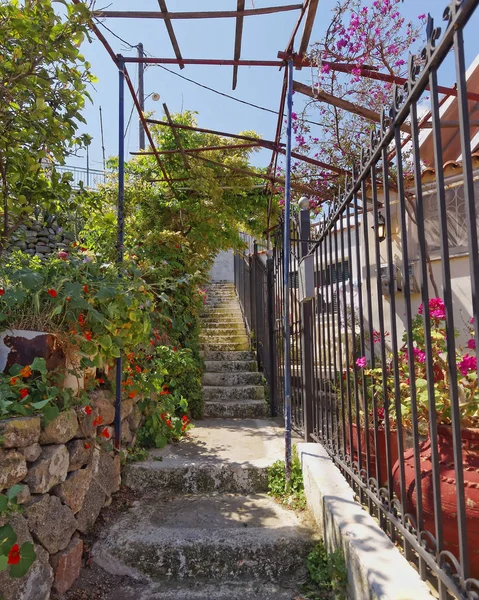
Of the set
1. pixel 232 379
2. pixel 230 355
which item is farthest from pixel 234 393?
pixel 230 355

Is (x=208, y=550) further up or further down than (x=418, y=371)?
further down

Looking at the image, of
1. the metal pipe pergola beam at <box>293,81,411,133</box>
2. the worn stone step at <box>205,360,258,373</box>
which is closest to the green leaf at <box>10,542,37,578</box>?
the metal pipe pergola beam at <box>293,81,411,133</box>

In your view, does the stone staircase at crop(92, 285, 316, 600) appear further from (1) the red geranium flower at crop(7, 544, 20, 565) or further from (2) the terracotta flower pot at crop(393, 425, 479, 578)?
(2) the terracotta flower pot at crop(393, 425, 479, 578)

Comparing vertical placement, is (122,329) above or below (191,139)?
below

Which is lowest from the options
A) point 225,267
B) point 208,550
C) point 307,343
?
point 208,550

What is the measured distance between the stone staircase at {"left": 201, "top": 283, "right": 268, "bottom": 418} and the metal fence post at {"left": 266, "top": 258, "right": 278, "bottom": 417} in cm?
13

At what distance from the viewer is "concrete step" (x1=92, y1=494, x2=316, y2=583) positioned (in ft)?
7.15

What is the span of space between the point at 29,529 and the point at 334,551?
1.37 m

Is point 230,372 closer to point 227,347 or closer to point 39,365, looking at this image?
point 227,347

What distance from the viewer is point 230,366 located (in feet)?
18.8

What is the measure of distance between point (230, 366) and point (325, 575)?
3785mm

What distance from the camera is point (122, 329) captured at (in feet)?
8.52

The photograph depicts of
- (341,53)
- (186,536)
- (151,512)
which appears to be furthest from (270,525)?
(341,53)

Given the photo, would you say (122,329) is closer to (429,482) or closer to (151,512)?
(151,512)
